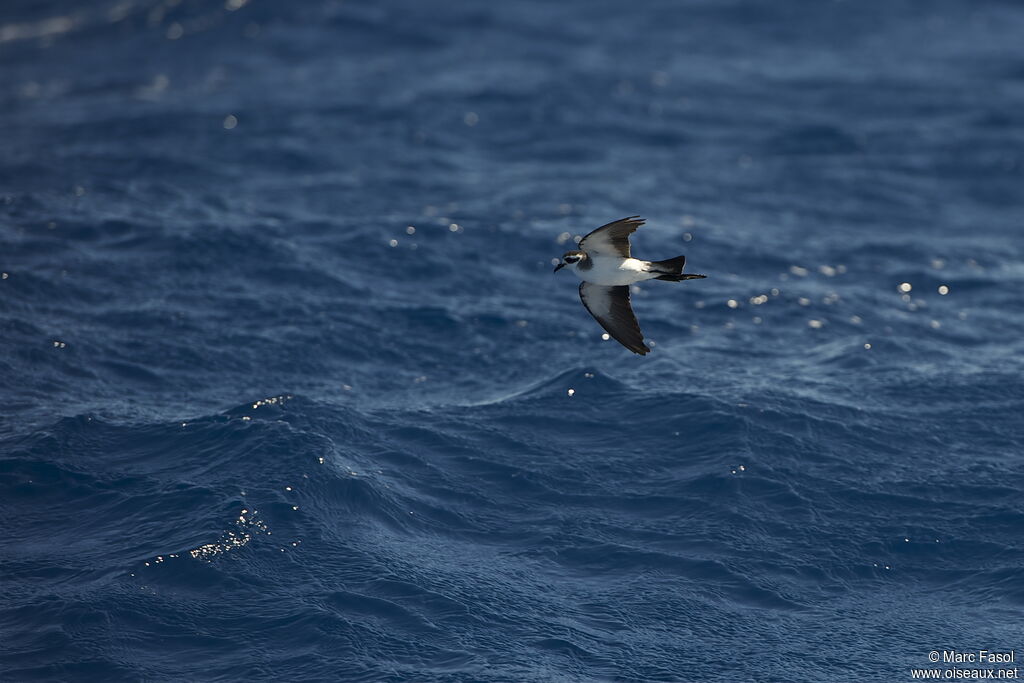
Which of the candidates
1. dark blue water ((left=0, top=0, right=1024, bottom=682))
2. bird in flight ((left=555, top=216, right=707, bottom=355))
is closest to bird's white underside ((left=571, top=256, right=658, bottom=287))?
bird in flight ((left=555, top=216, right=707, bottom=355))

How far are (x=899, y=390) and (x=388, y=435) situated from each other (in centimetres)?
1162

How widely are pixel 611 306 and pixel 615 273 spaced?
73 cm

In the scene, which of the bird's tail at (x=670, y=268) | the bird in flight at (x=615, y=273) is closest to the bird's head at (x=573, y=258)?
the bird in flight at (x=615, y=273)

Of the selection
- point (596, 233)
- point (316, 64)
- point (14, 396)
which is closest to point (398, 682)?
point (596, 233)

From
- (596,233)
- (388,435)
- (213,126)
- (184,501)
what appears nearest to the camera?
(596,233)

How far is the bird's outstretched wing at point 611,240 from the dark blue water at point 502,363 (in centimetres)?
635

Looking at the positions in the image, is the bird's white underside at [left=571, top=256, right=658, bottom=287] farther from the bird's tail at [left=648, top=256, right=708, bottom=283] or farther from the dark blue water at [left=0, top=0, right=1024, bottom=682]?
the dark blue water at [left=0, top=0, right=1024, bottom=682]

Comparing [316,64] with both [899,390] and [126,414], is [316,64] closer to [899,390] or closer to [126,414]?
[126,414]

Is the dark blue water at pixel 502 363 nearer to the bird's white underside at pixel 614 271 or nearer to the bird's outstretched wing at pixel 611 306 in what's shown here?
the bird's outstretched wing at pixel 611 306

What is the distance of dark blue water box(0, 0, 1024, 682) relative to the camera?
808 inches

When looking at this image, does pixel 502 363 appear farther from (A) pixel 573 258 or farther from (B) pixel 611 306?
(A) pixel 573 258

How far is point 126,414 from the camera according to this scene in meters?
25.2

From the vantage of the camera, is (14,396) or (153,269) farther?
(153,269)

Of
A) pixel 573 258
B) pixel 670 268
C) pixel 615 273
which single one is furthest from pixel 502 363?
pixel 670 268
